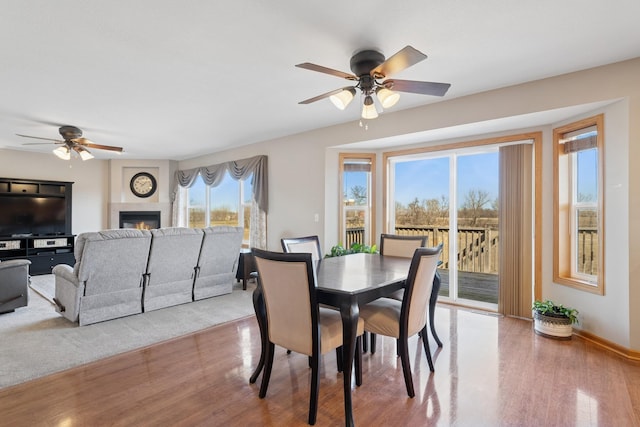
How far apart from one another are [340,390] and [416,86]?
225 cm

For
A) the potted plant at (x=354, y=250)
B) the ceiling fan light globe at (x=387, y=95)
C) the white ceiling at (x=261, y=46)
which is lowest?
the potted plant at (x=354, y=250)

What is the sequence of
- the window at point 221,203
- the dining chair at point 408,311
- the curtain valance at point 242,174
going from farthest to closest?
the window at point 221,203
the curtain valance at point 242,174
the dining chair at point 408,311

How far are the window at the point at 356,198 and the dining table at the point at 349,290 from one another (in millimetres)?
1976

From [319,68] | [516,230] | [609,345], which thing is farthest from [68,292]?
[609,345]

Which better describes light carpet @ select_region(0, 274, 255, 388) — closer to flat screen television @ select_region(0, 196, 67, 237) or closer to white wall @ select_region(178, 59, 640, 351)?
white wall @ select_region(178, 59, 640, 351)

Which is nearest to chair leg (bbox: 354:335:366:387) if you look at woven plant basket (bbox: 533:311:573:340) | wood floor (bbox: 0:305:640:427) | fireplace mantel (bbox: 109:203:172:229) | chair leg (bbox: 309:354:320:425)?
wood floor (bbox: 0:305:640:427)

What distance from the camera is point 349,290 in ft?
6.50

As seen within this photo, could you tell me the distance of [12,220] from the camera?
6316 millimetres

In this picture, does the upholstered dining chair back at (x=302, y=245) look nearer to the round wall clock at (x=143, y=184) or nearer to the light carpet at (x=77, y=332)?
the light carpet at (x=77, y=332)

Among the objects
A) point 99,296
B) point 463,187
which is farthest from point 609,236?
point 99,296

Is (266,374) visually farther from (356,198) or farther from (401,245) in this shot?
(356,198)

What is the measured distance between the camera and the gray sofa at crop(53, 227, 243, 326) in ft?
11.0

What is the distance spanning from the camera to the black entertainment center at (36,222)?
20.1 feet

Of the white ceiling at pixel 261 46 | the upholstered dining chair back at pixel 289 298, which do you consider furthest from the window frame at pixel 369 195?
the upholstered dining chair back at pixel 289 298
